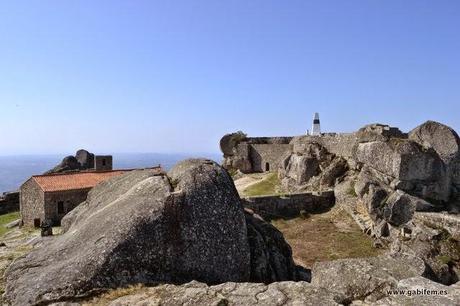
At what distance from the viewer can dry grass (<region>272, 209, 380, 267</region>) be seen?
1742 centimetres

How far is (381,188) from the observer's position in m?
21.2

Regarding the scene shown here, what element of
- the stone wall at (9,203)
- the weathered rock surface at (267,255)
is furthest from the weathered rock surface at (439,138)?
the stone wall at (9,203)

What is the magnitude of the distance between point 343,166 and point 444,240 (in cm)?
1355

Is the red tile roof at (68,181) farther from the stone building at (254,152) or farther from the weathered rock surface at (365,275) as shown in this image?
the weathered rock surface at (365,275)

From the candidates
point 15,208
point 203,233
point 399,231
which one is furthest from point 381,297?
point 15,208

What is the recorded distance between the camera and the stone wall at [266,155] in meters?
42.0

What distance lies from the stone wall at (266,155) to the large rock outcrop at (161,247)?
30.6 m

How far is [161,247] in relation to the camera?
8984mm

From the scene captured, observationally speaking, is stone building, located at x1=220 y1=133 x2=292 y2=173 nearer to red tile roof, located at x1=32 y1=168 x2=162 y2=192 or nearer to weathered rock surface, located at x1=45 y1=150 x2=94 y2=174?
red tile roof, located at x1=32 y1=168 x2=162 y2=192

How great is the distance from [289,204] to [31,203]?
18303 millimetres

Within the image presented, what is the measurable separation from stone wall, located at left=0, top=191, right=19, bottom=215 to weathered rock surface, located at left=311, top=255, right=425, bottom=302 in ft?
122

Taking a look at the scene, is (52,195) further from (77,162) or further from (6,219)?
(77,162)

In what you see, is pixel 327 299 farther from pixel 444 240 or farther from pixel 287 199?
pixel 287 199

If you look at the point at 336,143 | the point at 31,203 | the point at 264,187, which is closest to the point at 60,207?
the point at 31,203
